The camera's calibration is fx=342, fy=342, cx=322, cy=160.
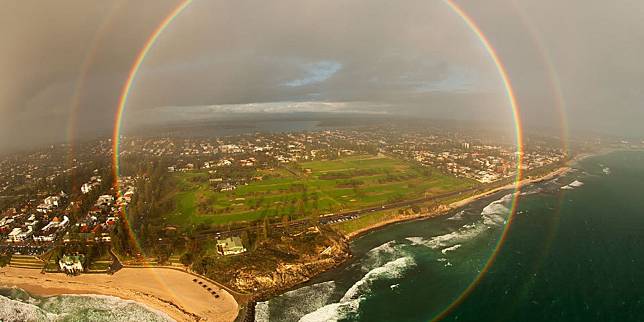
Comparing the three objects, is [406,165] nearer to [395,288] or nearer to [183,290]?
[395,288]

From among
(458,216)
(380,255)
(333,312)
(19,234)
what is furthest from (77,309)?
(458,216)

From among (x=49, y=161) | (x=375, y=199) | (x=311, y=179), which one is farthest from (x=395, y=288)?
(x=49, y=161)

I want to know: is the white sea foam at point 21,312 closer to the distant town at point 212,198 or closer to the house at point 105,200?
the distant town at point 212,198

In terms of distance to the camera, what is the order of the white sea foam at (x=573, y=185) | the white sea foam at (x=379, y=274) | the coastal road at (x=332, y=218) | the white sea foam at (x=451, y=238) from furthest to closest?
the white sea foam at (x=573, y=185) → the coastal road at (x=332, y=218) → the white sea foam at (x=451, y=238) → the white sea foam at (x=379, y=274)

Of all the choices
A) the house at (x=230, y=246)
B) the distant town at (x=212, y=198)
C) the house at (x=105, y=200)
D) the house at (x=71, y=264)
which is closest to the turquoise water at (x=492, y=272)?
the distant town at (x=212, y=198)

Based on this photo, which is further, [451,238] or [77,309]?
[451,238]

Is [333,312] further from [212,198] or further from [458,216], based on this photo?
[212,198]
